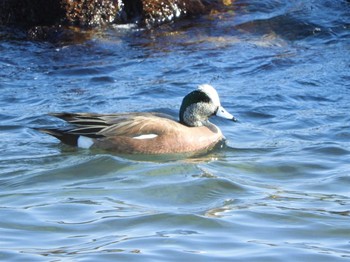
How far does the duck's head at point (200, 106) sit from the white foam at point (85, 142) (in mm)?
1127

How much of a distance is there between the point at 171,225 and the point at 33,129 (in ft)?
13.2

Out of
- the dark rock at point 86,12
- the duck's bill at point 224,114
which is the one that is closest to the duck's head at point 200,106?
the duck's bill at point 224,114

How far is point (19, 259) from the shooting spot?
19.8 ft

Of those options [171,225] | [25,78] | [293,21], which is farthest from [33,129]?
[293,21]

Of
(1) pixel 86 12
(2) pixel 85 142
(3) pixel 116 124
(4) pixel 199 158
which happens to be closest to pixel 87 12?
(1) pixel 86 12

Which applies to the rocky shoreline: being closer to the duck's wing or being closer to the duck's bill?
the duck's wing

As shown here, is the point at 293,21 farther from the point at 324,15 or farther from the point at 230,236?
the point at 230,236

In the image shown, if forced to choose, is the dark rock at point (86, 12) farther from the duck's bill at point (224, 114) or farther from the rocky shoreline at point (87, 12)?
the duck's bill at point (224, 114)

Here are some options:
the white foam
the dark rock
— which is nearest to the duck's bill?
the white foam

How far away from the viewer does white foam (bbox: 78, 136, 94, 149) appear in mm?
9945

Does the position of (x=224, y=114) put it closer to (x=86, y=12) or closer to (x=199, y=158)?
(x=199, y=158)

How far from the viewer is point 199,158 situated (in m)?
9.64

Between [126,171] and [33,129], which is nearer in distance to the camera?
[126,171]

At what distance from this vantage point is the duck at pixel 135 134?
985cm
